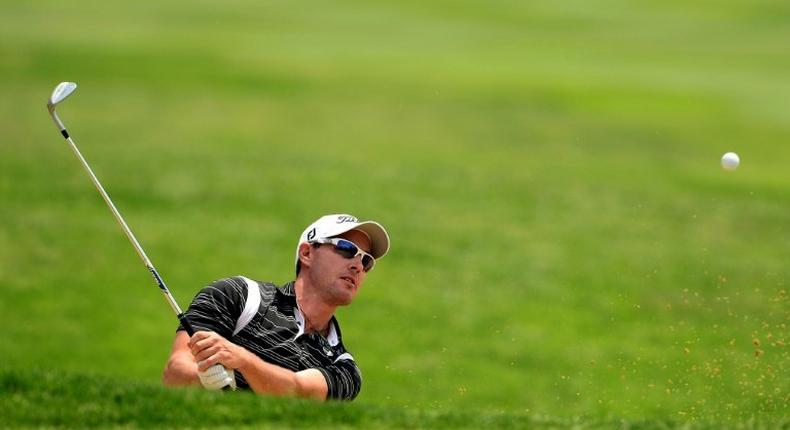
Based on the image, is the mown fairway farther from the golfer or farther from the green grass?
the golfer

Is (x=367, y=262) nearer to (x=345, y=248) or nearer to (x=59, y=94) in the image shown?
(x=345, y=248)

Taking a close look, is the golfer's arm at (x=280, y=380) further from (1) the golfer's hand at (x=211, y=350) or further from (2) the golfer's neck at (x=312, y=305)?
A: (2) the golfer's neck at (x=312, y=305)

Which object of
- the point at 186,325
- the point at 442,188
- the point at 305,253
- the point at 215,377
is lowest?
the point at 215,377

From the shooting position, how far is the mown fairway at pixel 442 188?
17.1m

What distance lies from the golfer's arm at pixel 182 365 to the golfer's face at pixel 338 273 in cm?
72

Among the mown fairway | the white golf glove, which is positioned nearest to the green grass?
the white golf glove

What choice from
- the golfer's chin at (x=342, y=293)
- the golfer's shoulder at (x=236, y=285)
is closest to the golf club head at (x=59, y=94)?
the golfer's shoulder at (x=236, y=285)

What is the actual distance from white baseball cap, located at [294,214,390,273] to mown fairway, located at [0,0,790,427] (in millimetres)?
1504

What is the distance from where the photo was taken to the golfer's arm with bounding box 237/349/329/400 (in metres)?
6.24

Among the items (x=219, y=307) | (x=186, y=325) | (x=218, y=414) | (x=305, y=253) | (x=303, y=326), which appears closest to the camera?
(x=218, y=414)

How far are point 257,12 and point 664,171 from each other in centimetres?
1476

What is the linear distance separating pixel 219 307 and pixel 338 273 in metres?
0.63

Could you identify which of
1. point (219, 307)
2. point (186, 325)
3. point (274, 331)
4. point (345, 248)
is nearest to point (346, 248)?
point (345, 248)

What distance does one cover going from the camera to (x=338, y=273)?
6.79 metres
